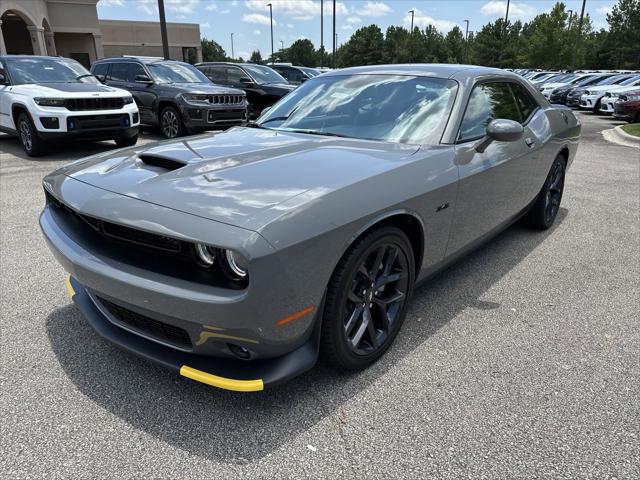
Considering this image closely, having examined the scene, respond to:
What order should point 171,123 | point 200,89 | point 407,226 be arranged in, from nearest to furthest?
point 407,226
point 200,89
point 171,123

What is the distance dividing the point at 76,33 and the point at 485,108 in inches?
1650

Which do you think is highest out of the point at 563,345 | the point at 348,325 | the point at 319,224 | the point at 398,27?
the point at 398,27

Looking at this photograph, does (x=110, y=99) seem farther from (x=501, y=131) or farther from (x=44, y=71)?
(x=501, y=131)

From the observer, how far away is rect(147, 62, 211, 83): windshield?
10539 millimetres

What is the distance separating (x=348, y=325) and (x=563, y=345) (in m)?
1.35

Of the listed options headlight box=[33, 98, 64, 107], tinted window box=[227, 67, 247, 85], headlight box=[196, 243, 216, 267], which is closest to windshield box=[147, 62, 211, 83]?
tinted window box=[227, 67, 247, 85]

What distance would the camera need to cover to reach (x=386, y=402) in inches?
92.1

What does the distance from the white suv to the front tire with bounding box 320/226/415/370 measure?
23.4 ft

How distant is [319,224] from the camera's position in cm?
201

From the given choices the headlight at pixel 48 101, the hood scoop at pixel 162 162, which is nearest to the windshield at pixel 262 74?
the headlight at pixel 48 101

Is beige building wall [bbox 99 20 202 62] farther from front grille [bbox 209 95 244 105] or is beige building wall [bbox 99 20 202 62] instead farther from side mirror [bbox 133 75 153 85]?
front grille [bbox 209 95 244 105]

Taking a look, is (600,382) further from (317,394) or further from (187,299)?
(187,299)

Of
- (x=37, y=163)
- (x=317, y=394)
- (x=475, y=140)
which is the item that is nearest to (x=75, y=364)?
(x=317, y=394)

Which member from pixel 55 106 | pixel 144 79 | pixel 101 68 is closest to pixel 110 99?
pixel 55 106
